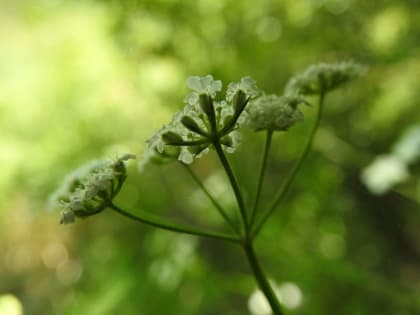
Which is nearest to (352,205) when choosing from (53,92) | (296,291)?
(296,291)

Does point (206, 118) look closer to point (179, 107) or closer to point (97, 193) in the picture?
point (97, 193)

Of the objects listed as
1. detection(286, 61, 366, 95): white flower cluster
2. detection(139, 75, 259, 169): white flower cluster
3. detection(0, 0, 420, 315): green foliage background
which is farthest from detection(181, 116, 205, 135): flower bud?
detection(0, 0, 420, 315): green foliage background

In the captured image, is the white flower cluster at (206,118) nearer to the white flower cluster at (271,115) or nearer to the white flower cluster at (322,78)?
the white flower cluster at (271,115)

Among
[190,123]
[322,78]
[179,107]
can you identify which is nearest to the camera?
[190,123]

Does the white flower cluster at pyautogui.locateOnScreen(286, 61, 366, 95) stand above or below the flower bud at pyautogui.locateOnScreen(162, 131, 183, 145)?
above

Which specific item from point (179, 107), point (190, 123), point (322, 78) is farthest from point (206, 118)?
point (179, 107)

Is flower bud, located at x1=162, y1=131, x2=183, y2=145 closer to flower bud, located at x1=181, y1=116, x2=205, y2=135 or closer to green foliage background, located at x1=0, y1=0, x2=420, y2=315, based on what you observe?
flower bud, located at x1=181, y1=116, x2=205, y2=135
